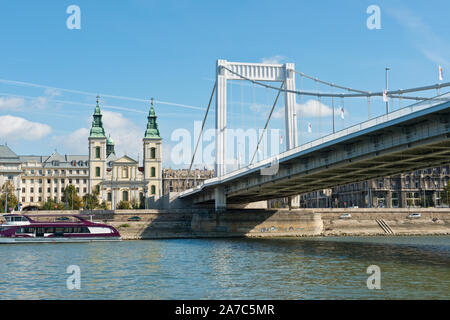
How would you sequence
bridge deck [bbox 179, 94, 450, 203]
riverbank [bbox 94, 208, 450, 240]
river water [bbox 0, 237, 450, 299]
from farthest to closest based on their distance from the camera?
riverbank [bbox 94, 208, 450, 240]
bridge deck [bbox 179, 94, 450, 203]
river water [bbox 0, 237, 450, 299]

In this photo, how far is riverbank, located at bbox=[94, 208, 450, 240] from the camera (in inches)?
2844

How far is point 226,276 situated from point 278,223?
48.1 metres

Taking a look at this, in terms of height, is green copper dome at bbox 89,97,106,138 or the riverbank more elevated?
green copper dome at bbox 89,97,106,138

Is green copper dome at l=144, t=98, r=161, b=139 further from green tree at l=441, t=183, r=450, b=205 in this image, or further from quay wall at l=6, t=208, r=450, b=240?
green tree at l=441, t=183, r=450, b=205

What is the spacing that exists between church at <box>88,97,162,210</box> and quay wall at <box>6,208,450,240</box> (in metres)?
66.4

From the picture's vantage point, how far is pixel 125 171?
15025 cm

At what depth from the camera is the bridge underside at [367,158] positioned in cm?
3462

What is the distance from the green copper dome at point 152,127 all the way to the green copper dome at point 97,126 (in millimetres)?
12480

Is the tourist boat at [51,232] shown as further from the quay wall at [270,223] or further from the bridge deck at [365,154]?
the bridge deck at [365,154]

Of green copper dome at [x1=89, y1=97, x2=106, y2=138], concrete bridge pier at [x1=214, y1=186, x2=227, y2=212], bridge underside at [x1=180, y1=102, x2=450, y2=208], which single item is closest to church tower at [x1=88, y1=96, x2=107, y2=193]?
green copper dome at [x1=89, y1=97, x2=106, y2=138]

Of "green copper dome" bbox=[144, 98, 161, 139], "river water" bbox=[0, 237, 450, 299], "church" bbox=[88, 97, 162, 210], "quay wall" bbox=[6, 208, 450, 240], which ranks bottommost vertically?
"river water" bbox=[0, 237, 450, 299]

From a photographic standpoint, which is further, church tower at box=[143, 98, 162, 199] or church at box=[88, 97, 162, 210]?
church tower at box=[143, 98, 162, 199]

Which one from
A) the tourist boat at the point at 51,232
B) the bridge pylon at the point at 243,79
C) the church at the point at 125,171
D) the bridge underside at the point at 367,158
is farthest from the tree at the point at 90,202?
the bridge underside at the point at 367,158
